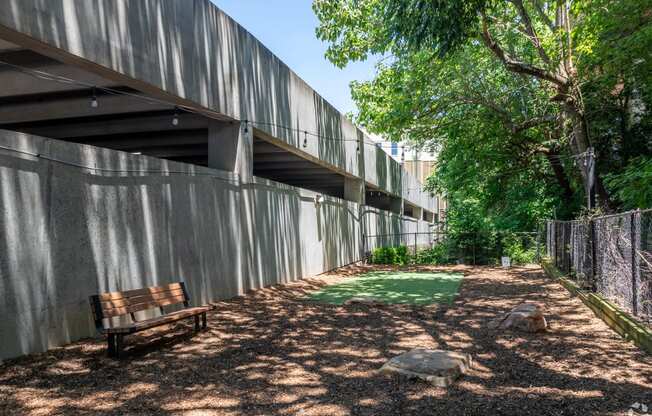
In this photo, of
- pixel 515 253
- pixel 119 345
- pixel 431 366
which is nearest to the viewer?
pixel 431 366

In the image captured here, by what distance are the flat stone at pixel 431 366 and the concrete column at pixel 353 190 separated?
15.8m

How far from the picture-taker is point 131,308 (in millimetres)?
6133

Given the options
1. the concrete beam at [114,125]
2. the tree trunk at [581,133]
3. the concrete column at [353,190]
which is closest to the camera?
the concrete beam at [114,125]

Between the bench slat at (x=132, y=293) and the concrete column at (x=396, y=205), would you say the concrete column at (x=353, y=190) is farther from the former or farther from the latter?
the bench slat at (x=132, y=293)

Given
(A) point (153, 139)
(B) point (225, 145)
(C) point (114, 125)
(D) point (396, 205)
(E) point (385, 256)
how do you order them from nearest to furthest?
(B) point (225, 145) < (C) point (114, 125) < (A) point (153, 139) < (E) point (385, 256) < (D) point (396, 205)

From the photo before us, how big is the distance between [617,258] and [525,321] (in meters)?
2.02

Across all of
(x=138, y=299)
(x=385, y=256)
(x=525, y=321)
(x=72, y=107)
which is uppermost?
(x=72, y=107)

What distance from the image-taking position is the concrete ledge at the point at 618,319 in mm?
5998

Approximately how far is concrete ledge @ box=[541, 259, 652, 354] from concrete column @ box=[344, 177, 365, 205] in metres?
11.2

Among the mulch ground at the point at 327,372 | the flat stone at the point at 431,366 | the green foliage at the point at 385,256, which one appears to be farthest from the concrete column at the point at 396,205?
the flat stone at the point at 431,366

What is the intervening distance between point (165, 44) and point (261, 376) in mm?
5696

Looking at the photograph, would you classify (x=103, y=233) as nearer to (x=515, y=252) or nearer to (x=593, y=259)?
(x=593, y=259)

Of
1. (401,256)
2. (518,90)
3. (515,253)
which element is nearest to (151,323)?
(518,90)

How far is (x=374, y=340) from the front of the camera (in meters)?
6.77
